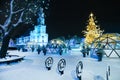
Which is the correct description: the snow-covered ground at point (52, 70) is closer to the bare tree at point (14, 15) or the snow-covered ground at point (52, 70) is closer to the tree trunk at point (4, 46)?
the tree trunk at point (4, 46)

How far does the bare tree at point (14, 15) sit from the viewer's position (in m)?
7.42

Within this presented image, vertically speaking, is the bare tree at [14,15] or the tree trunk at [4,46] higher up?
the bare tree at [14,15]

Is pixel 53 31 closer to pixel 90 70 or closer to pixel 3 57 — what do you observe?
pixel 90 70

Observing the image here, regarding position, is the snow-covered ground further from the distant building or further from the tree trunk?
the distant building

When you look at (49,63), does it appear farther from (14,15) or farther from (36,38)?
(14,15)

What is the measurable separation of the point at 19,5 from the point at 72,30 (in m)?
2.37

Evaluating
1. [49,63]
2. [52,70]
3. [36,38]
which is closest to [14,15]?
[36,38]

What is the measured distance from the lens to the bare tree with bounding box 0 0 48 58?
742cm

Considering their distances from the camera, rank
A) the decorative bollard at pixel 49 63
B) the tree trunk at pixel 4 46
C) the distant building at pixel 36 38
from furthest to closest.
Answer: the tree trunk at pixel 4 46 → the decorative bollard at pixel 49 63 → the distant building at pixel 36 38

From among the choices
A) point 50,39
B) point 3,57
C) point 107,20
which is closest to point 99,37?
point 107,20

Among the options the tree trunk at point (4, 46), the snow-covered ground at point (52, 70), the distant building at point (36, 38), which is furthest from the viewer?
the tree trunk at point (4, 46)

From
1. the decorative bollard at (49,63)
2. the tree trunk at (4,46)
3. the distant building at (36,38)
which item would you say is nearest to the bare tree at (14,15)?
the tree trunk at (4,46)

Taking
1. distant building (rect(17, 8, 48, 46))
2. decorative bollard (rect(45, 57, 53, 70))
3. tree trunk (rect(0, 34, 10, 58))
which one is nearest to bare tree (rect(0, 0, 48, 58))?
tree trunk (rect(0, 34, 10, 58))

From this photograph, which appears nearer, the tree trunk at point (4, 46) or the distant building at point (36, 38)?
the distant building at point (36, 38)
